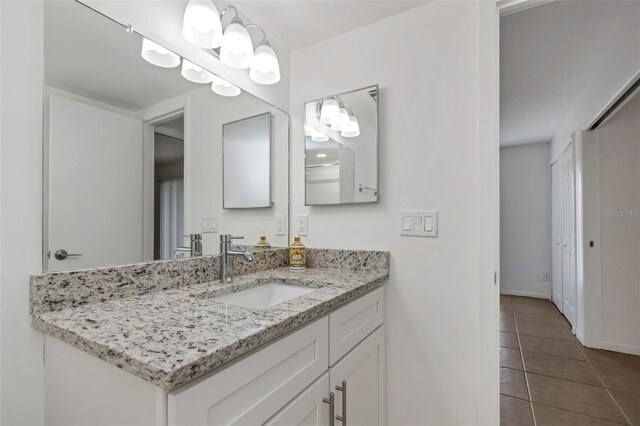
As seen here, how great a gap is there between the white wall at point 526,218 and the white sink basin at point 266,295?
4.34 m

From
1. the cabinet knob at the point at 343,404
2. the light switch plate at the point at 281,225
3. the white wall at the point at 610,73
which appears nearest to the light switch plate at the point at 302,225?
the light switch plate at the point at 281,225

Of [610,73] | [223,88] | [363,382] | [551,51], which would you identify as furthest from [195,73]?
[610,73]

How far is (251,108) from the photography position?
155 cm

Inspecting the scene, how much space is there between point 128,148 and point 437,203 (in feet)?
4.06

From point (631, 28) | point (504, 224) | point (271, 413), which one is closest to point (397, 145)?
point (271, 413)

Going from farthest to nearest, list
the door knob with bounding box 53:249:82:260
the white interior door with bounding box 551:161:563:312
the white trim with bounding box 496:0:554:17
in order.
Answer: the white interior door with bounding box 551:161:563:312, the white trim with bounding box 496:0:554:17, the door knob with bounding box 53:249:82:260

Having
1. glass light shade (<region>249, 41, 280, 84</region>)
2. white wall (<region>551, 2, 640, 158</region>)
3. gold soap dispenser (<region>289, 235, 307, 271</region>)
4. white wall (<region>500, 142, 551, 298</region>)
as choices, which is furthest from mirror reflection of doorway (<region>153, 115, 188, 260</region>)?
white wall (<region>500, 142, 551, 298</region>)

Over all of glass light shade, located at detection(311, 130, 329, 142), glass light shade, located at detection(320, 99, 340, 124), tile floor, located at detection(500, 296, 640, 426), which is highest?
glass light shade, located at detection(320, 99, 340, 124)

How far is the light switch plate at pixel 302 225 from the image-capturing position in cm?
170

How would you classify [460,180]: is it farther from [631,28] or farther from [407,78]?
[631,28]

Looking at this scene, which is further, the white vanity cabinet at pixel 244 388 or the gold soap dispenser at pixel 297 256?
the gold soap dispenser at pixel 297 256

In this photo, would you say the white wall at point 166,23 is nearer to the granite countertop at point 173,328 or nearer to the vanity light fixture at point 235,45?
the vanity light fixture at point 235,45

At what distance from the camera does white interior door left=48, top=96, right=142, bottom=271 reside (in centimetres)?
86

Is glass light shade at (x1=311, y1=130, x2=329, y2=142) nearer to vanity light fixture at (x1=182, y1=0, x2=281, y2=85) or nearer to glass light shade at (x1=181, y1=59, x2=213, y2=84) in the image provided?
vanity light fixture at (x1=182, y1=0, x2=281, y2=85)
